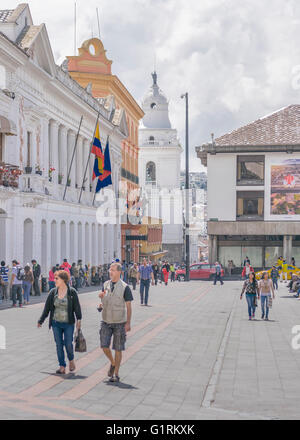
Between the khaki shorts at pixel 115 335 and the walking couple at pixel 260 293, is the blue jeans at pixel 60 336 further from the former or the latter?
the walking couple at pixel 260 293

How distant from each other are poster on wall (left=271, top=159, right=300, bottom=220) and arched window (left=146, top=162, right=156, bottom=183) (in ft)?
162

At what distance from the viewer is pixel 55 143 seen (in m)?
37.4

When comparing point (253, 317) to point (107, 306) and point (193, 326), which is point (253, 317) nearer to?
point (193, 326)

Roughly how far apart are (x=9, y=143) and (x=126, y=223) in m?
29.1

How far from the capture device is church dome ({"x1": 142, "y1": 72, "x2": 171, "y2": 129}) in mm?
106056

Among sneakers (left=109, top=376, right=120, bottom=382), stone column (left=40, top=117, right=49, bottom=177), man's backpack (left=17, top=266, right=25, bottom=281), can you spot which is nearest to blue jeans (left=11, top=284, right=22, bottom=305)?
man's backpack (left=17, top=266, right=25, bottom=281)

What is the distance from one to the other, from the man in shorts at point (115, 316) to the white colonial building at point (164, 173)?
290 feet

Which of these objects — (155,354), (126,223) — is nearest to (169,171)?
(126,223)

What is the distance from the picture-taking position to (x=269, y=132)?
185 feet

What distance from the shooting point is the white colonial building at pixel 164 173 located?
101 m

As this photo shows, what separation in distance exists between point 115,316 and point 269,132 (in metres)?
47.2

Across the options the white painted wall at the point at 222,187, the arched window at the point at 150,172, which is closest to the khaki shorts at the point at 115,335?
the white painted wall at the point at 222,187

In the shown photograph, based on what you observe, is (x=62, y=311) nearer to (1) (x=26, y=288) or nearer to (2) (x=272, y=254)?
(1) (x=26, y=288)
